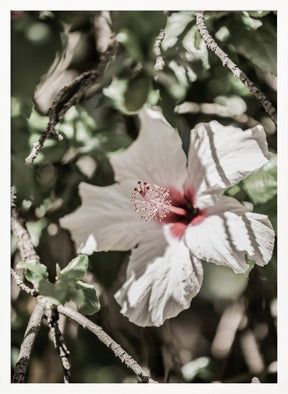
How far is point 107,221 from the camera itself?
126cm

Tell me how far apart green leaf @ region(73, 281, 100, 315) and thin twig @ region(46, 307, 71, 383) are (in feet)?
0.26

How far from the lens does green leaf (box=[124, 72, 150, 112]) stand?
127cm

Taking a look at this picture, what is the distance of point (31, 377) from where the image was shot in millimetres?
1273

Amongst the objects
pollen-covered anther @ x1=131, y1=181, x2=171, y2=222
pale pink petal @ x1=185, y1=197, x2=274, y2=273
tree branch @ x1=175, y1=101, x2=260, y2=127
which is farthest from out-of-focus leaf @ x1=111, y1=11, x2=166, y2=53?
pale pink petal @ x1=185, y1=197, x2=274, y2=273

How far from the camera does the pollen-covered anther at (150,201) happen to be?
1.24m

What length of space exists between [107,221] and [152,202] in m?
0.13

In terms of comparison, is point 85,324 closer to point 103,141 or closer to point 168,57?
point 103,141

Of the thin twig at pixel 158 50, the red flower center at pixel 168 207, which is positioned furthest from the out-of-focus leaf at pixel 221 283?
the thin twig at pixel 158 50

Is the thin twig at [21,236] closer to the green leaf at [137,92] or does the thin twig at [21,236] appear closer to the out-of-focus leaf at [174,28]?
the green leaf at [137,92]

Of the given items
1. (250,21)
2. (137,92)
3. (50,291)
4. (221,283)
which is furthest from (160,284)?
(250,21)

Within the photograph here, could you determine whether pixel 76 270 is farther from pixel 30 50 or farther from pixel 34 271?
pixel 30 50
